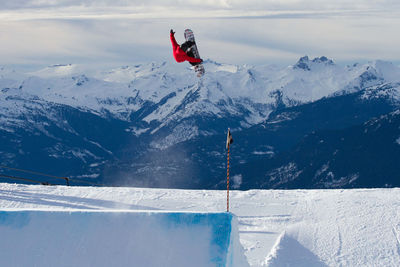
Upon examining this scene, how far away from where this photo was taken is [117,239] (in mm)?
11367

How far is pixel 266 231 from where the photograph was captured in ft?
59.1

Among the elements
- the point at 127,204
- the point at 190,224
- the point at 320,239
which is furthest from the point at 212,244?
the point at 127,204

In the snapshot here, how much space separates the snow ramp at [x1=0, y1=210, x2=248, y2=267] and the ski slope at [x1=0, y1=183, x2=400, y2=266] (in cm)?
65

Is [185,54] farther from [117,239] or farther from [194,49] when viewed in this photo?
[117,239]

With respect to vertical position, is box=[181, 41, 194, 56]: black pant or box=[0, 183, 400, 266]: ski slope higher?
box=[181, 41, 194, 56]: black pant

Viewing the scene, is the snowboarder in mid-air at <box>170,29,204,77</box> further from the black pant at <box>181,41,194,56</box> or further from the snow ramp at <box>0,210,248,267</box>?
the snow ramp at <box>0,210,248,267</box>

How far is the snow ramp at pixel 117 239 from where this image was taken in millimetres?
11008

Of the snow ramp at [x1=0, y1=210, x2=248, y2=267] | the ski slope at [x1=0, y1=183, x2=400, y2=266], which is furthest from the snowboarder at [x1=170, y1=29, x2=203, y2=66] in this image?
the snow ramp at [x1=0, y1=210, x2=248, y2=267]

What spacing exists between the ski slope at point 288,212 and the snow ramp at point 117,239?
0.65 m

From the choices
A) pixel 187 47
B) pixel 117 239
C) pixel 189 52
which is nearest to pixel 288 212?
pixel 189 52

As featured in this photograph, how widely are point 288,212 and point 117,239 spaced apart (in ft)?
31.7

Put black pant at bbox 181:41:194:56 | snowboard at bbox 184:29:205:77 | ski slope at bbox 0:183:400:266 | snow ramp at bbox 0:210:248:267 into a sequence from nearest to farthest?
1. snow ramp at bbox 0:210:248:267
2. ski slope at bbox 0:183:400:266
3. snowboard at bbox 184:29:205:77
4. black pant at bbox 181:41:194:56

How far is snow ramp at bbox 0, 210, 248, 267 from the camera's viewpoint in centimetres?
1101

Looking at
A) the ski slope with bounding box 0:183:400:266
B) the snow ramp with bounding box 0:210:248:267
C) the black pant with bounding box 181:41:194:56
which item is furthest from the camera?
the black pant with bounding box 181:41:194:56
